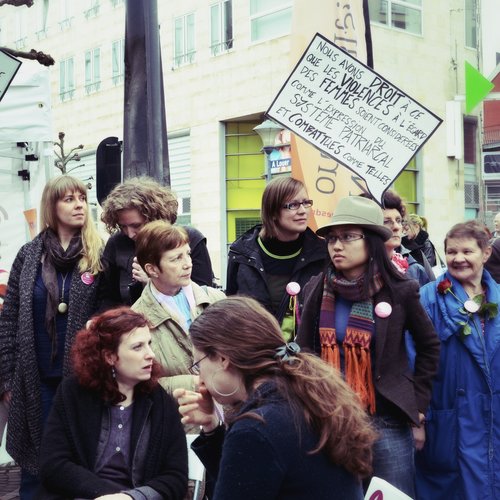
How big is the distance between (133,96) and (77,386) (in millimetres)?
3341

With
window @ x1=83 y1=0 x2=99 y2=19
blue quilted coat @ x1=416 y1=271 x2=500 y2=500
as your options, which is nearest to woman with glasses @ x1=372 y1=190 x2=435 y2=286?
blue quilted coat @ x1=416 y1=271 x2=500 y2=500

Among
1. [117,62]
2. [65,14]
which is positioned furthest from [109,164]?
[65,14]

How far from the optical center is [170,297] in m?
4.18

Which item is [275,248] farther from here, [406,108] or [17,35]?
[17,35]

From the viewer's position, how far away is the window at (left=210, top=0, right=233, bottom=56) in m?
24.2

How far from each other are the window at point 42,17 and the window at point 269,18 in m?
11.5

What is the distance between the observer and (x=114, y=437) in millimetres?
3633

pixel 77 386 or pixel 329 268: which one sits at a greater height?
pixel 329 268

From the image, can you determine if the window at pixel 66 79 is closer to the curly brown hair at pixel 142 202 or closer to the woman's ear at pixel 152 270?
the curly brown hair at pixel 142 202

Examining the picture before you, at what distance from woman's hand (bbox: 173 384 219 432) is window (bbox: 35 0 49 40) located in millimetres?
31205

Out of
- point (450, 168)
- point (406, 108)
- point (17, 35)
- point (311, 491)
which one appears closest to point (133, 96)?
point (406, 108)

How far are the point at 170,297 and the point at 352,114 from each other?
175 centimetres

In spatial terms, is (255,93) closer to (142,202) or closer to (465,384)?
(142,202)

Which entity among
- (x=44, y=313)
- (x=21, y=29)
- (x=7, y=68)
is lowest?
(x=44, y=313)
